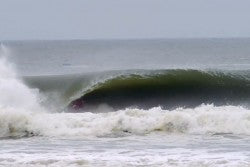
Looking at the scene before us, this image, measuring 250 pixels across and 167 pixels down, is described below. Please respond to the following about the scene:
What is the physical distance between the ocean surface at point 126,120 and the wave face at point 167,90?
1.3 inches

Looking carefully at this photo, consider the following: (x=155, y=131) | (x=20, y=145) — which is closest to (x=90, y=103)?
(x=155, y=131)

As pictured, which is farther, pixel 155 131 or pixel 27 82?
pixel 27 82

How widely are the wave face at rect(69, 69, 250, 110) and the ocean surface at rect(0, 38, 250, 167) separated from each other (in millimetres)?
34

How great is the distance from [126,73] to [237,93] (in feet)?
13.8

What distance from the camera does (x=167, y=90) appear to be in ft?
66.8

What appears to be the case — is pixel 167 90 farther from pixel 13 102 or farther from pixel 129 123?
pixel 129 123

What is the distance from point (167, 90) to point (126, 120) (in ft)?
19.8

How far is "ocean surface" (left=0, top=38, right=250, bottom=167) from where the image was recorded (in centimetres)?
1100

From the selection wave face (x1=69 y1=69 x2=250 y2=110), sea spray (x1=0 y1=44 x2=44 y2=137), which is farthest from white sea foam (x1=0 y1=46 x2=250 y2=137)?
wave face (x1=69 y1=69 x2=250 y2=110)

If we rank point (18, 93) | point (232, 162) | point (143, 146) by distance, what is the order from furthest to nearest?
point (18, 93) → point (143, 146) → point (232, 162)

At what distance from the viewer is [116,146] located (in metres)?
12.2

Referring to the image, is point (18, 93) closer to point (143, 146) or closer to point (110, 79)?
point (110, 79)

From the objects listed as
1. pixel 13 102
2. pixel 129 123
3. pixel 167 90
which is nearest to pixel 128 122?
pixel 129 123

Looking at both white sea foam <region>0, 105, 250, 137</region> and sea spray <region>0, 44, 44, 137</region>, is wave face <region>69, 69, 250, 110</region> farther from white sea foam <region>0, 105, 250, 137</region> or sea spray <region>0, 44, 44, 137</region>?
white sea foam <region>0, 105, 250, 137</region>
